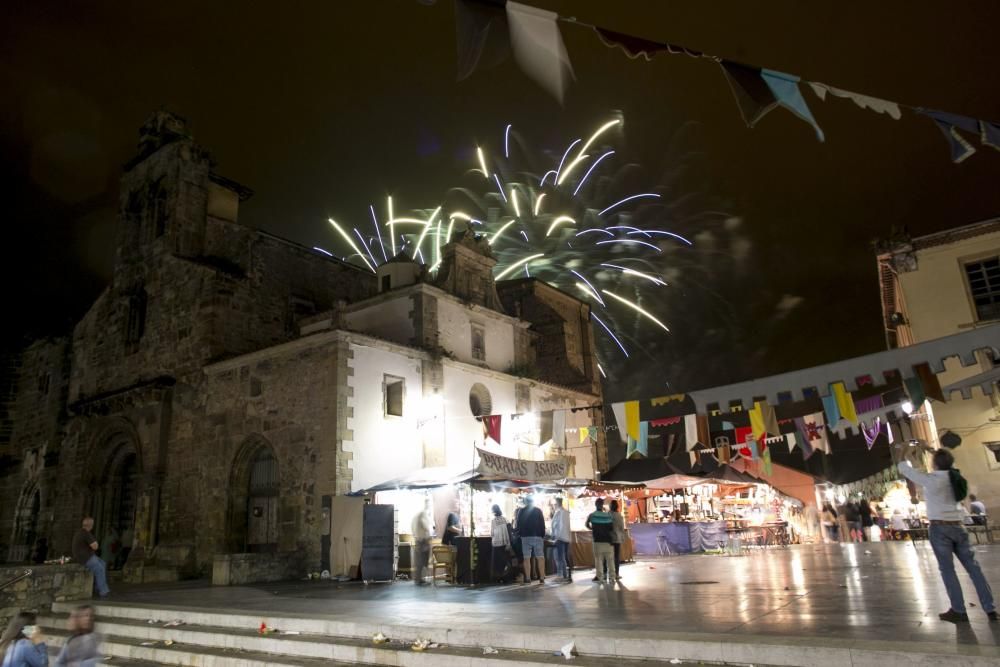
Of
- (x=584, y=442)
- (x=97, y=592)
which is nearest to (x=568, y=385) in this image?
(x=584, y=442)

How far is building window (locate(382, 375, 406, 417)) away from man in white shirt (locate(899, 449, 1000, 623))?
1356cm

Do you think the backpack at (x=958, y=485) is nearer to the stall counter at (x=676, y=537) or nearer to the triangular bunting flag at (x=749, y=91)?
the triangular bunting flag at (x=749, y=91)

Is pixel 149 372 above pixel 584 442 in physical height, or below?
above

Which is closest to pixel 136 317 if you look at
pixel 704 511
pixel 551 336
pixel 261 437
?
pixel 261 437

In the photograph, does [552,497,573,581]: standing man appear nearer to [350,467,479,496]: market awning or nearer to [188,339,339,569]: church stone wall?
[350,467,479,496]: market awning

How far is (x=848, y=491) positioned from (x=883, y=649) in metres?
29.2

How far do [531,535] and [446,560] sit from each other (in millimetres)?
2259

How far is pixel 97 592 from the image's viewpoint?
13055 mm

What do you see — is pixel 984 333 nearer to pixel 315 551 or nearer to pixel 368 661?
pixel 368 661

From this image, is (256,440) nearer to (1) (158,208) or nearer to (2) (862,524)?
(1) (158,208)

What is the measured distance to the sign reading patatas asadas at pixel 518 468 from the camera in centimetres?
1442

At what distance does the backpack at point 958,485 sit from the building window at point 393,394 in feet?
45.1

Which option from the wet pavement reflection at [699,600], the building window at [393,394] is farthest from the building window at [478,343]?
the wet pavement reflection at [699,600]

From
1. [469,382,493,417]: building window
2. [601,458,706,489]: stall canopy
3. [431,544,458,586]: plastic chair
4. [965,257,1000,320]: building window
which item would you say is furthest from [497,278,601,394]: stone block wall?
[431,544,458,586]: plastic chair
